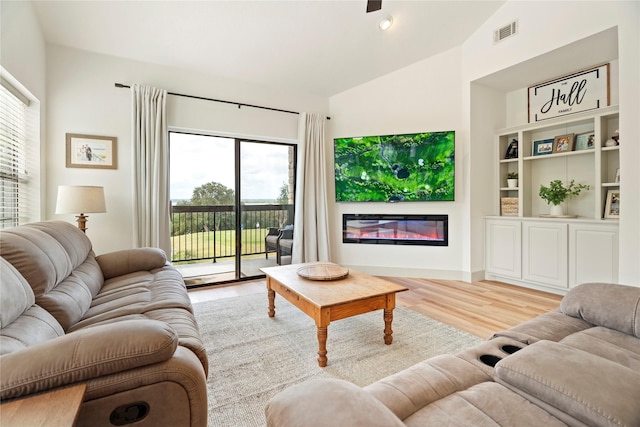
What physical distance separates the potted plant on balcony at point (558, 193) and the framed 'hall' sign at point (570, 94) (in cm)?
85

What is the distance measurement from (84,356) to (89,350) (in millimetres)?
19

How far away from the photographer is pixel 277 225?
448 cm

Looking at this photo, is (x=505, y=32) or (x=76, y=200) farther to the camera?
(x=505, y=32)

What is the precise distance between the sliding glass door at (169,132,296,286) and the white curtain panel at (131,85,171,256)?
0.33 m

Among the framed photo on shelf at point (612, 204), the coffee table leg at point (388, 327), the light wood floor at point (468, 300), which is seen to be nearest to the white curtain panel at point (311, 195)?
the light wood floor at point (468, 300)

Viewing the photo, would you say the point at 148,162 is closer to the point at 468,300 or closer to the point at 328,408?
the point at 328,408

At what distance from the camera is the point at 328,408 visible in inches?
28.2

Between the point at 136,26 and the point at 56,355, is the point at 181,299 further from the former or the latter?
the point at 136,26

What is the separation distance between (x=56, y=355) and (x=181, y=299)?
39.7 inches

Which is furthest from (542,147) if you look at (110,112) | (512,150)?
(110,112)

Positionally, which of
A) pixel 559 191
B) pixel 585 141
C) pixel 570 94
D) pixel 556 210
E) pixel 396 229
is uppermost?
pixel 570 94

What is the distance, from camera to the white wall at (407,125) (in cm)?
406

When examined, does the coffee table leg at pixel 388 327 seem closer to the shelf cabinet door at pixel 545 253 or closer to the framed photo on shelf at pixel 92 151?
the shelf cabinet door at pixel 545 253

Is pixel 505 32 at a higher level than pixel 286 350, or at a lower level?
higher
